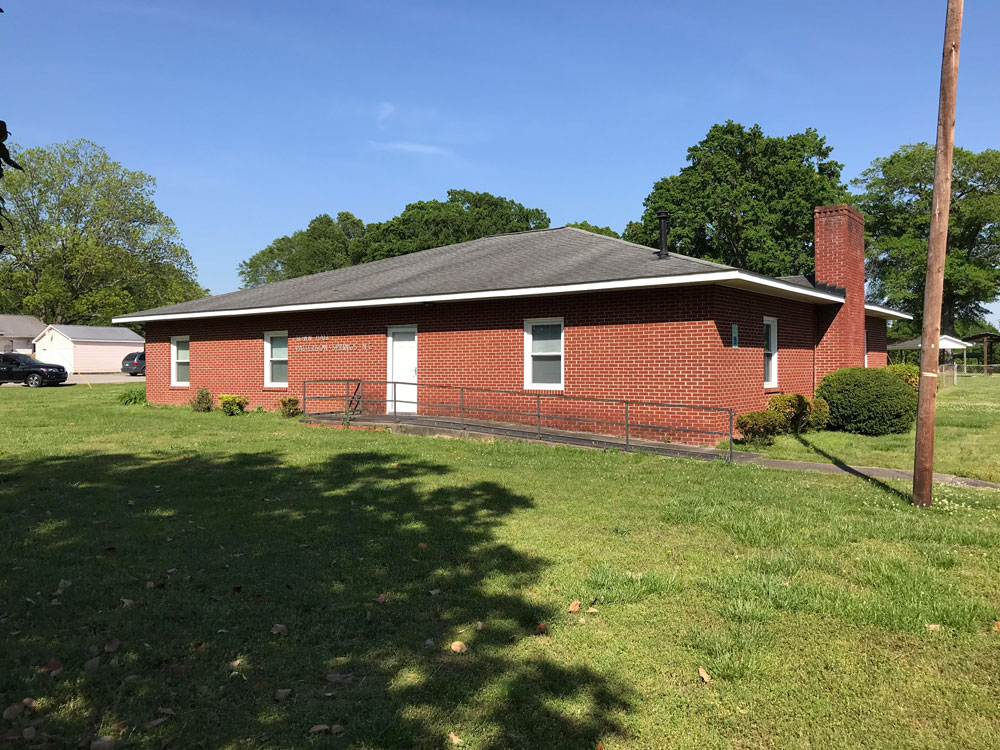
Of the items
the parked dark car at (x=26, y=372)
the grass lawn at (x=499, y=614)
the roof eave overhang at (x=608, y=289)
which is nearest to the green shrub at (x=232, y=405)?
the roof eave overhang at (x=608, y=289)

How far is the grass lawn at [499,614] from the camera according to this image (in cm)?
334

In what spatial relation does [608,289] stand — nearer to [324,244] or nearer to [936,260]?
[936,260]

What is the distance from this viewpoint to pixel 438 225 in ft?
187

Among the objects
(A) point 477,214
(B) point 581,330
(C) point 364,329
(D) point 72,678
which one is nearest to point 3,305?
(A) point 477,214

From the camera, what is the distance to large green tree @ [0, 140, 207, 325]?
5712cm

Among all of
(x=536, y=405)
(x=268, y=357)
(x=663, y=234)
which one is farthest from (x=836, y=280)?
(x=268, y=357)

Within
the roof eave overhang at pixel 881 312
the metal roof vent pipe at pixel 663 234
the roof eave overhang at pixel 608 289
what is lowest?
the roof eave overhang at pixel 608 289

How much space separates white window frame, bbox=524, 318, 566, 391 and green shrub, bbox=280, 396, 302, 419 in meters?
6.81

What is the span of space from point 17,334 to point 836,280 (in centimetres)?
6636

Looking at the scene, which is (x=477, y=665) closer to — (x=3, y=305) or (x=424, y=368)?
(x=424, y=368)

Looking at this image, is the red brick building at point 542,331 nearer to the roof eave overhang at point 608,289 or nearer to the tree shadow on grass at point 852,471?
the roof eave overhang at point 608,289

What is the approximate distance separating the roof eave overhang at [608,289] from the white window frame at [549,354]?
68cm

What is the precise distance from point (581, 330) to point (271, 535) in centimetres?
901

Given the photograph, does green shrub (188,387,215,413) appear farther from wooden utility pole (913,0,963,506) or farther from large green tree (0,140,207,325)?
large green tree (0,140,207,325)
